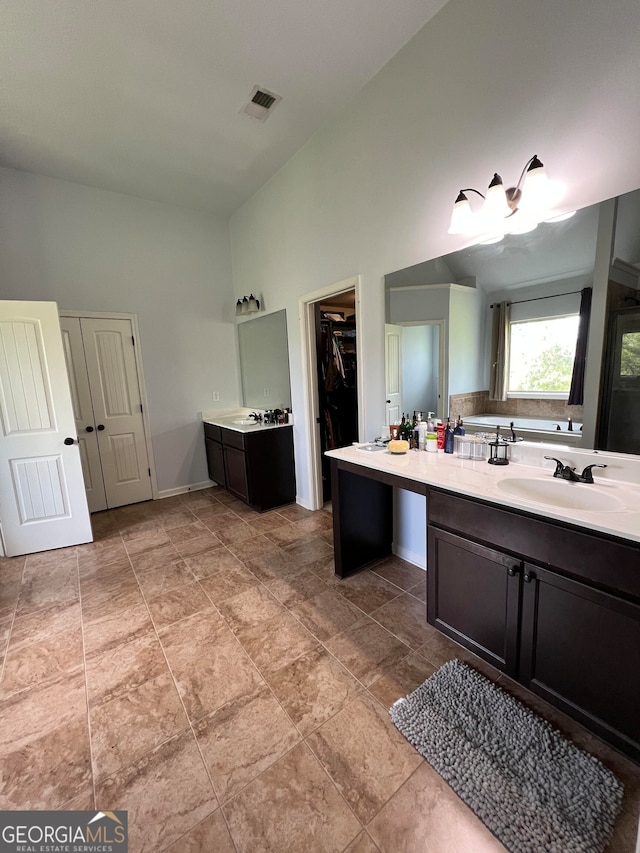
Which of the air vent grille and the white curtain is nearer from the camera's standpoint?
the white curtain

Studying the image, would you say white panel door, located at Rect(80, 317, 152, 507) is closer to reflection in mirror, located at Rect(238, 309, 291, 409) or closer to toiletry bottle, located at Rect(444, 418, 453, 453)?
reflection in mirror, located at Rect(238, 309, 291, 409)

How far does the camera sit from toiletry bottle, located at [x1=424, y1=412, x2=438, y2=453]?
215cm

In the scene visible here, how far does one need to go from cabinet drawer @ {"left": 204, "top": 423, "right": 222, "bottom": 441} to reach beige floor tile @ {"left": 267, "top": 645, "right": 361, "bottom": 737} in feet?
8.65

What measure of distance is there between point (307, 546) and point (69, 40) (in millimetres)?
3457

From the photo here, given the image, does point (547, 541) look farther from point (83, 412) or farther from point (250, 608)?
point (83, 412)

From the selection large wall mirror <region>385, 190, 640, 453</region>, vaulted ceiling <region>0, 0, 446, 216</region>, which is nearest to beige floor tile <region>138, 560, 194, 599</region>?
large wall mirror <region>385, 190, 640, 453</region>

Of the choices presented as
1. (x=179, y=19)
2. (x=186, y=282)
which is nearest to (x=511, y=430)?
(x=179, y=19)

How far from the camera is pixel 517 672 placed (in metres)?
1.45

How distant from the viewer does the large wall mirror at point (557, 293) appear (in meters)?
1.43

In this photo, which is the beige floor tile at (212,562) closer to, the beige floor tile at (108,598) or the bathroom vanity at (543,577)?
the beige floor tile at (108,598)

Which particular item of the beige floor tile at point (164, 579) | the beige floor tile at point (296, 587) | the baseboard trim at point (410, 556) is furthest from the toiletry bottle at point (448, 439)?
the beige floor tile at point (164, 579)

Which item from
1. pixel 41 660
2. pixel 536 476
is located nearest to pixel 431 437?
pixel 536 476

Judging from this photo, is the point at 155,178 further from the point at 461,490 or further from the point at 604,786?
the point at 604,786

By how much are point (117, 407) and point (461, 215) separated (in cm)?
364
